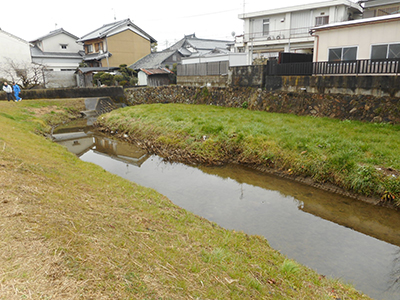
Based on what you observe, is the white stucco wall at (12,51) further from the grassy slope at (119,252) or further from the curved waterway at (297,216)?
the grassy slope at (119,252)

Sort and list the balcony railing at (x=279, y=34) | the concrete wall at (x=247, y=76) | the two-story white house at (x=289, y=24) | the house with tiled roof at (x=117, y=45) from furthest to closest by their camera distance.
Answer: the house with tiled roof at (x=117, y=45)
the balcony railing at (x=279, y=34)
the two-story white house at (x=289, y=24)
the concrete wall at (x=247, y=76)

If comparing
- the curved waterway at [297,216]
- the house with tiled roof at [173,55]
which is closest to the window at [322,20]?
the house with tiled roof at [173,55]

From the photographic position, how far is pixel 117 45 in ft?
127

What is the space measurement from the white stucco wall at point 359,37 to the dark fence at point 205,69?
679cm

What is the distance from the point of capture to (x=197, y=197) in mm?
9375

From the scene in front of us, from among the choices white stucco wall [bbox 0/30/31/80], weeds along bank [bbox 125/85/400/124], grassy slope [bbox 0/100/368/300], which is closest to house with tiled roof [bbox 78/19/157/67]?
white stucco wall [bbox 0/30/31/80]

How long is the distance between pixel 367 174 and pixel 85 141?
14.8 metres

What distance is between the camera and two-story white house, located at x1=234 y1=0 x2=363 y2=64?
26609 mm

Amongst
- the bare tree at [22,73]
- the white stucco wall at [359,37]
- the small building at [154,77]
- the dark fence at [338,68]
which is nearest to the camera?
the dark fence at [338,68]

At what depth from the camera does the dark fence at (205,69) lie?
21320 millimetres

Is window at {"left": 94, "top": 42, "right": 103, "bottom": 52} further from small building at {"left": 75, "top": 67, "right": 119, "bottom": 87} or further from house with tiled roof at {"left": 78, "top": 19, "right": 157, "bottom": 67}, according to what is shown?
small building at {"left": 75, "top": 67, "right": 119, "bottom": 87}

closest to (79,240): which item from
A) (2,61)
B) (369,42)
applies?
(369,42)

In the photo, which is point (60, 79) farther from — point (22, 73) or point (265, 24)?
point (265, 24)

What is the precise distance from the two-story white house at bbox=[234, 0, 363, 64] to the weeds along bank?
5.95m
